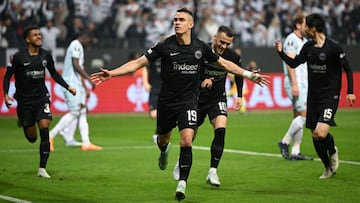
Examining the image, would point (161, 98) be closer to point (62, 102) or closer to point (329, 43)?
point (329, 43)

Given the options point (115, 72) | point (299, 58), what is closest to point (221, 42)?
point (299, 58)

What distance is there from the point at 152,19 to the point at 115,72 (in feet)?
65.5

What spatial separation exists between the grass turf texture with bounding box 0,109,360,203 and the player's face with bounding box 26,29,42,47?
2161 millimetres

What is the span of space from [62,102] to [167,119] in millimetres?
16962

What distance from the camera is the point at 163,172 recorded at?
14.2 metres

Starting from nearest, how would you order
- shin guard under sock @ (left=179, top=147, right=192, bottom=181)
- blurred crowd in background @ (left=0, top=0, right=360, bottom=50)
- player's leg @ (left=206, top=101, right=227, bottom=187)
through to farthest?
shin guard under sock @ (left=179, top=147, right=192, bottom=181) < player's leg @ (left=206, top=101, right=227, bottom=187) < blurred crowd in background @ (left=0, top=0, right=360, bottom=50)

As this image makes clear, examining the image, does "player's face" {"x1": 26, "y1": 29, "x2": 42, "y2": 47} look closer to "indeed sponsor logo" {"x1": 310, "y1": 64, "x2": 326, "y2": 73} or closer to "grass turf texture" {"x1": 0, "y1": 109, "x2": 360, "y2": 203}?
"grass turf texture" {"x1": 0, "y1": 109, "x2": 360, "y2": 203}

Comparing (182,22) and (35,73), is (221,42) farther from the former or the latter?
(35,73)

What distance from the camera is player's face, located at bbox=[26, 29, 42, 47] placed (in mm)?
13961

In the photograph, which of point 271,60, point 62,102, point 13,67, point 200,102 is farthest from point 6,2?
point 200,102

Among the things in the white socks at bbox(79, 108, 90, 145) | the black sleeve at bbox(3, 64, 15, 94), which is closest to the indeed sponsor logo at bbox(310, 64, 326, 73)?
the black sleeve at bbox(3, 64, 15, 94)

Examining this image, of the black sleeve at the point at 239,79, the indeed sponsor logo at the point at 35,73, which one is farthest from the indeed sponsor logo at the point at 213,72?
the indeed sponsor logo at the point at 35,73

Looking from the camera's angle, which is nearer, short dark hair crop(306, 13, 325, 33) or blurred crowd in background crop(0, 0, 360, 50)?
short dark hair crop(306, 13, 325, 33)

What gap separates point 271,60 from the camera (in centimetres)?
3278
